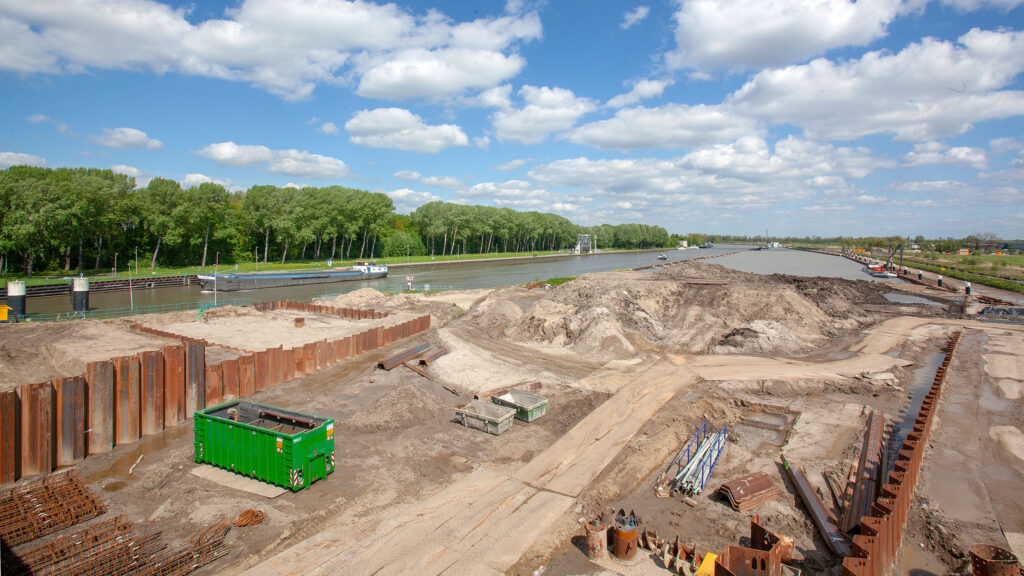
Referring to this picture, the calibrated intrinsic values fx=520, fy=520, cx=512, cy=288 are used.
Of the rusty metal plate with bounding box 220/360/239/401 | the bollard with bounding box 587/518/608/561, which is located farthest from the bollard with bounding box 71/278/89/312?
the bollard with bounding box 587/518/608/561

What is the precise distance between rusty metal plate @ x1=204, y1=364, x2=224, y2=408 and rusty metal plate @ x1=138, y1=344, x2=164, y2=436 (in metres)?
2.03

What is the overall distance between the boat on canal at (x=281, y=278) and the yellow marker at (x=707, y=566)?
6239cm

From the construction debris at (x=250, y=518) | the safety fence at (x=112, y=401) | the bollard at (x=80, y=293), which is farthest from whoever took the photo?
the bollard at (x=80, y=293)

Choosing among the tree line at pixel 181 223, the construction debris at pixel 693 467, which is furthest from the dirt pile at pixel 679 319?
the tree line at pixel 181 223

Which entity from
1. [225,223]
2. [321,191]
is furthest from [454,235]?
[225,223]

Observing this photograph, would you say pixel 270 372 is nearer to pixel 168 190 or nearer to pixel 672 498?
pixel 672 498

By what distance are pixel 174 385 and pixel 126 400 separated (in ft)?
5.33

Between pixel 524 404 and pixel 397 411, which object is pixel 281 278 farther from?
pixel 524 404

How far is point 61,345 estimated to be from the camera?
2841 centimetres

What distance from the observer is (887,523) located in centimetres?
1011

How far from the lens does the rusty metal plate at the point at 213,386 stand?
18.6m

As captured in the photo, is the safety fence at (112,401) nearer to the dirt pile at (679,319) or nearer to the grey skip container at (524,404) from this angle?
the grey skip container at (524,404)

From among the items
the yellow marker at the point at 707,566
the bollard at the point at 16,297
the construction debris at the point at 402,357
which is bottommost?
the yellow marker at the point at 707,566

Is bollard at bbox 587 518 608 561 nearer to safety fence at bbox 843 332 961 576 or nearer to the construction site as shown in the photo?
the construction site
